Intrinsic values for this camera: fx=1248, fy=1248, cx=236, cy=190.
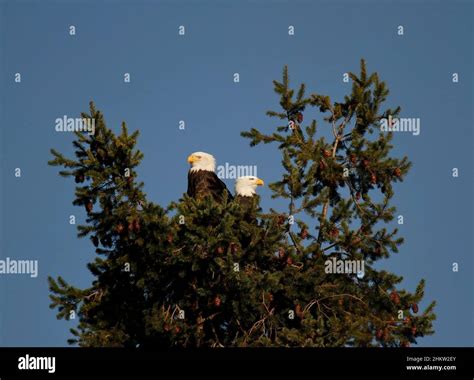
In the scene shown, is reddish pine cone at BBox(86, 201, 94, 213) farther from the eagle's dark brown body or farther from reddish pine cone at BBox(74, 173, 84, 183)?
the eagle's dark brown body

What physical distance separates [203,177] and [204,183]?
0.60 ft

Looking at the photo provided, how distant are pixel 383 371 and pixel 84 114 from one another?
460 centimetres

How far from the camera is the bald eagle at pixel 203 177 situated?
62.6 ft

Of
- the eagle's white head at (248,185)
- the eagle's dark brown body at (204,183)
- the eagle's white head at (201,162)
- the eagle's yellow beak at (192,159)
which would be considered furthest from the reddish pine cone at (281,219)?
the eagle's yellow beak at (192,159)

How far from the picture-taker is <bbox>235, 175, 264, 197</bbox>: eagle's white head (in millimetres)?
19625

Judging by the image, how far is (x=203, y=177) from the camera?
63.4 feet

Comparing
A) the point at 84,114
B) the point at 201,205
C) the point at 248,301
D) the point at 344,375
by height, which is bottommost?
the point at 344,375

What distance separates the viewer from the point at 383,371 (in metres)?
13.7

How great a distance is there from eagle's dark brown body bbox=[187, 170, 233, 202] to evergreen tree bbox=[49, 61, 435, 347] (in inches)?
137

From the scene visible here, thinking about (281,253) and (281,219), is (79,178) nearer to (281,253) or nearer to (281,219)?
(281,219)

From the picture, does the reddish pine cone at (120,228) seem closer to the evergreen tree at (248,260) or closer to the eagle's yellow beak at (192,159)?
the evergreen tree at (248,260)

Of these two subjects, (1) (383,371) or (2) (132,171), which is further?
(2) (132,171)

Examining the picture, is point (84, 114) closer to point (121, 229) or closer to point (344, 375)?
point (121, 229)

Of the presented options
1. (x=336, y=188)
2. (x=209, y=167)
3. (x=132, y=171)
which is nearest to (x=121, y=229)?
(x=132, y=171)
